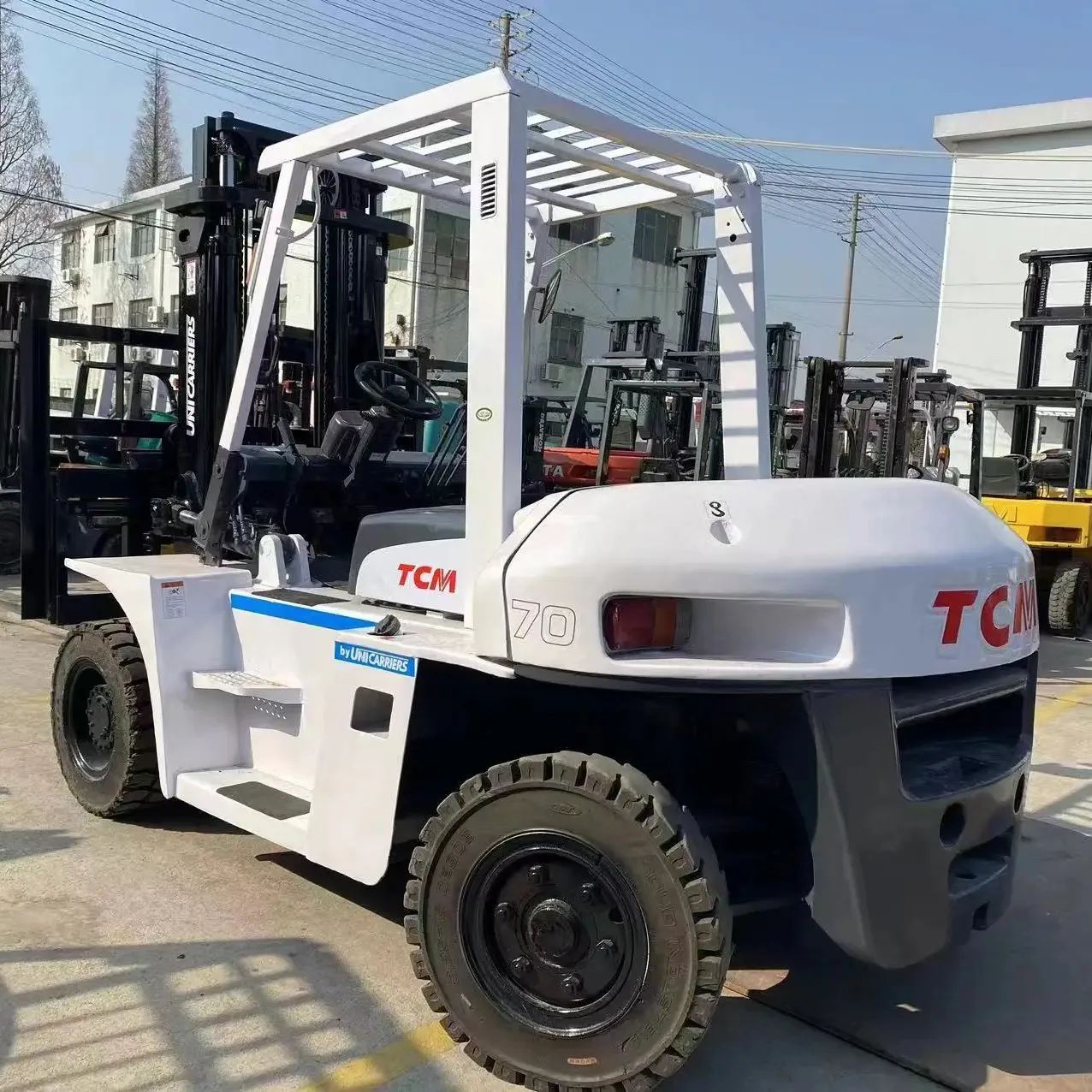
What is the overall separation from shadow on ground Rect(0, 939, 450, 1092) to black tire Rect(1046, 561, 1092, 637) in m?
9.64

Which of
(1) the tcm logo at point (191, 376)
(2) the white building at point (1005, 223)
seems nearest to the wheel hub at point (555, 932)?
(1) the tcm logo at point (191, 376)

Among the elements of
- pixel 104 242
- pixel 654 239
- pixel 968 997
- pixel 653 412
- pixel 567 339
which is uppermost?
pixel 654 239

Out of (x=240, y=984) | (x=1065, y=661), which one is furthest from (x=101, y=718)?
(x=1065, y=661)

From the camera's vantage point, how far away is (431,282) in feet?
107

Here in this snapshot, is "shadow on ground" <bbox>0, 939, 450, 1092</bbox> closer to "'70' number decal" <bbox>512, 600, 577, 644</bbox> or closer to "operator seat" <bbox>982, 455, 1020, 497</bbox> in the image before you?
"'70' number decal" <bbox>512, 600, 577, 644</bbox>

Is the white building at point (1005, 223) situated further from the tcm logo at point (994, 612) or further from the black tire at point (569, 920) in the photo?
the black tire at point (569, 920)

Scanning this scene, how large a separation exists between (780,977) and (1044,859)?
68.7 inches

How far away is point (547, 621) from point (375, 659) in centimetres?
77

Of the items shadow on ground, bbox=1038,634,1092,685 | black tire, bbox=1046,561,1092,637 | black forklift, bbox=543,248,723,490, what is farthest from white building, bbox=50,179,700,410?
shadow on ground, bbox=1038,634,1092,685

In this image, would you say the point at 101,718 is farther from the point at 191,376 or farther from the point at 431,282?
the point at 431,282

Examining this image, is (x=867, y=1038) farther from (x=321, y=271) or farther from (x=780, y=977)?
(x=321, y=271)

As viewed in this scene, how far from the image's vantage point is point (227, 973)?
3434mm

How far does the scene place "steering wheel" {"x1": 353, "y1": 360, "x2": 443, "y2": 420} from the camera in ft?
14.5

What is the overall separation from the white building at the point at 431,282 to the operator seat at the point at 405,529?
1106 inches
